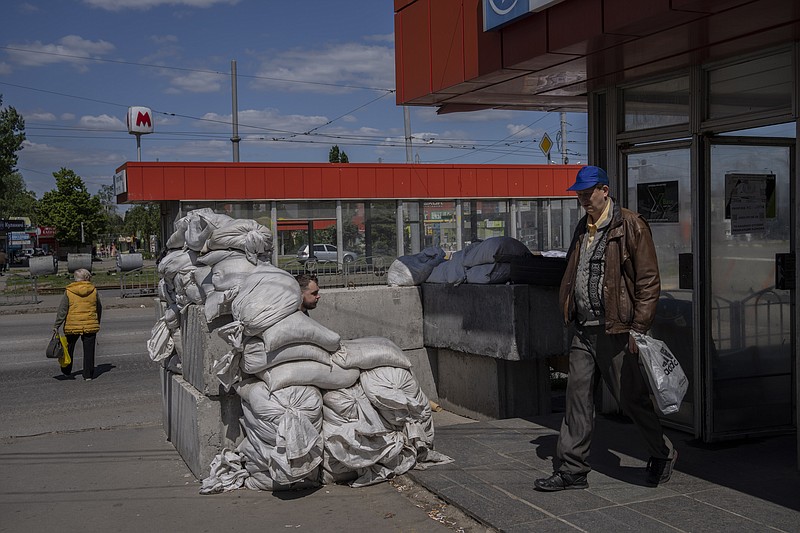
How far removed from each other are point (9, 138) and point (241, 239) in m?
43.8

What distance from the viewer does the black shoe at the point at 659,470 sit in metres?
4.80

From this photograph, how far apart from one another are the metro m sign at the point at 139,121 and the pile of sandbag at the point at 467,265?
93.6ft

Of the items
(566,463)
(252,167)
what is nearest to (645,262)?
(566,463)

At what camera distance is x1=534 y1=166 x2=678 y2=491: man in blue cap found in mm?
4645

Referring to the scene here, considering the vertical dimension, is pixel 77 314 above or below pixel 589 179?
below

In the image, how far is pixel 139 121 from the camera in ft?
111

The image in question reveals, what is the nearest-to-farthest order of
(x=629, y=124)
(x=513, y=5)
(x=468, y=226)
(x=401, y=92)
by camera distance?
1. (x=513, y=5)
2. (x=629, y=124)
3. (x=401, y=92)
4. (x=468, y=226)

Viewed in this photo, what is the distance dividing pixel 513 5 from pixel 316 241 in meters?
19.7

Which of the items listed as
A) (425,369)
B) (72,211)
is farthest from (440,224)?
(72,211)

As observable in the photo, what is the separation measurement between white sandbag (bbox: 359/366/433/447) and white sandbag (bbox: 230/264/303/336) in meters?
0.72

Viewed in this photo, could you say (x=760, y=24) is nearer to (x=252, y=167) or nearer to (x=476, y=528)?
(x=476, y=528)

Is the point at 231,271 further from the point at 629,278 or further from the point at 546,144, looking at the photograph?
the point at 546,144

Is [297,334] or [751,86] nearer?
[297,334]

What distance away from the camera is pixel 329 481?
529 centimetres
